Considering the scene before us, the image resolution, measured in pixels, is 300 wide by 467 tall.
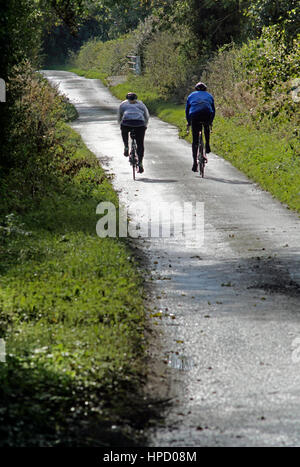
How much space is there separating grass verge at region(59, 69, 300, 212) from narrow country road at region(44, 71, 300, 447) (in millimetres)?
455

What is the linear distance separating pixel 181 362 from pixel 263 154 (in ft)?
45.9

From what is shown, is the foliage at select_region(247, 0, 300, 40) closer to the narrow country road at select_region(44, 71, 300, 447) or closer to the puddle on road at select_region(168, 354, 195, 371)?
the narrow country road at select_region(44, 71, 300, 447)

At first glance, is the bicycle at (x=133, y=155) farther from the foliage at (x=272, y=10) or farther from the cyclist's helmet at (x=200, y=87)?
the foliage at (x=272, y=10)

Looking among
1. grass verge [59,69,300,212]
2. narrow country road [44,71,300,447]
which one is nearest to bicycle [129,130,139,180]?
narrow country road [44,71,300,447]

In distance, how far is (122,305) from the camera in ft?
27.8

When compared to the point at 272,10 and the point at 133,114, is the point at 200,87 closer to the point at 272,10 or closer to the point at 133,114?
the point at 133,114

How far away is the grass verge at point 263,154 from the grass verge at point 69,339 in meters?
6.04

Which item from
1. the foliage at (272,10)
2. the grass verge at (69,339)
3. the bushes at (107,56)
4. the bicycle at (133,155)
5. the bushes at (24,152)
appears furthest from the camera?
the bushes at (107,56)

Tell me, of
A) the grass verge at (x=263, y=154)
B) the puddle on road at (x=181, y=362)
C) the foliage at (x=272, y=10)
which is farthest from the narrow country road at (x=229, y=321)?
the foliage at (x=272, y=10)

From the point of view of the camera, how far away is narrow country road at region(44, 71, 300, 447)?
6.21m

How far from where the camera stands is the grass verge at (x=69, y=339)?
5.94 metres

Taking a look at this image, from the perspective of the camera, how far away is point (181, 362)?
7.56 meters

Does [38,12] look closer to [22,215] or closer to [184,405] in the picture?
[22,215]
